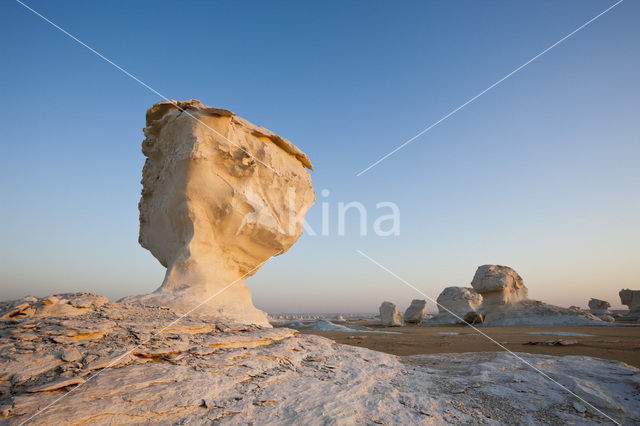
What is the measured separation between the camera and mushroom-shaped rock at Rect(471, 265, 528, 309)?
24000 millimetres

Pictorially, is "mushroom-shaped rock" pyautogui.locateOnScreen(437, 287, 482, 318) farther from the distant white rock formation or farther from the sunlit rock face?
the sunlit rock face

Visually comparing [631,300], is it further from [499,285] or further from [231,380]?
[231,380]

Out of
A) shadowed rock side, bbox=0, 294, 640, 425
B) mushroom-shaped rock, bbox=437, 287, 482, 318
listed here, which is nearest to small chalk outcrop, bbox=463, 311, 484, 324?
mushroom-shaped rock, bbox=437, 287, 482, 318

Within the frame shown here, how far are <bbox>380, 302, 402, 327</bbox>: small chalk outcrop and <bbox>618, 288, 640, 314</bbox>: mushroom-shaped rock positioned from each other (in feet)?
69.5

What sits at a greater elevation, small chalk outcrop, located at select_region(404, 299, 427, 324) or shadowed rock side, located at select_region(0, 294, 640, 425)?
shadowed rock side, located at select_region(0, 294, 640, 425)

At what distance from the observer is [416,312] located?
2677 centimetres

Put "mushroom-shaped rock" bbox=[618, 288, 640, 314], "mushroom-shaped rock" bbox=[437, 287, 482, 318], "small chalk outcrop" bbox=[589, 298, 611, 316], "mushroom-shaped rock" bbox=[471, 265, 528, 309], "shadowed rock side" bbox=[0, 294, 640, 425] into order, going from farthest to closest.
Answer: "small chalk outcrop" bbox=[589, 298, 611, 316]
"mushroom-shaped rock" bbox=[618, 288, 640, 314]
"mushroom-shaped rock" bbox=[437, 287, 482, 318]
"mushroom-shaped rock" bbox=[471, 265, 528, 309]
"shadowed rock side" bbox=[0, 294, 640, 425]

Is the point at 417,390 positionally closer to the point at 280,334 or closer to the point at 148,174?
the point at 280,334

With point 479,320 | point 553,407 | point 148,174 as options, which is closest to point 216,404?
point 553,407

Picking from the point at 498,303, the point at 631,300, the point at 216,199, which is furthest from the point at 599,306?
the point at 216,199

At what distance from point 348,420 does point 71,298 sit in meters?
4.14

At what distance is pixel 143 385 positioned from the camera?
2748mm

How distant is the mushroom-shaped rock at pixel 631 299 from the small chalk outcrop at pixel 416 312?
18320mm

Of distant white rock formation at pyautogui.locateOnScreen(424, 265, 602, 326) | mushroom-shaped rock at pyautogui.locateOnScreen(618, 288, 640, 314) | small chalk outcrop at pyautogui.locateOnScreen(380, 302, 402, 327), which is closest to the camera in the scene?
distant white rock formation at pyautogui.locateOnScreen(424, 265, 602, 326)
